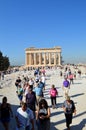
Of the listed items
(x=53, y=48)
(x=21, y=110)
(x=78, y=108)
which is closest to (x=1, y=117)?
(x=21, y=110)

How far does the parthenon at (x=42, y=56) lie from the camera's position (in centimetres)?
14088

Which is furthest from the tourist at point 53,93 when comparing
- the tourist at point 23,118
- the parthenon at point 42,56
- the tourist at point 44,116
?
the parthenon at point 42,56

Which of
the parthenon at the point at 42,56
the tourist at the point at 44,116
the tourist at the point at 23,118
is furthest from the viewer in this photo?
the parthenon at the point at 42,56

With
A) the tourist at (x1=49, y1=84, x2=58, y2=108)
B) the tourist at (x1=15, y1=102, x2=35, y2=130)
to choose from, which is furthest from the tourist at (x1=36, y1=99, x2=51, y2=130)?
the tourist at (x1=49, y1=84, x2=58, y2=108)

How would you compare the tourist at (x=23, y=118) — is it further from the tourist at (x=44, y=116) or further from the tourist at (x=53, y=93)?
the tourist at (x=53, y=93)

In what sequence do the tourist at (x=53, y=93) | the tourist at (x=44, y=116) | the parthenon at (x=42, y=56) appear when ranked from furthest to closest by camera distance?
1. the parthenon at (x=42, y=56)
2. the tourist at (x=53, y=93)
3. the tourist at (x=44, y=116)

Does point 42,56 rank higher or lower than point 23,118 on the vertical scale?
higher

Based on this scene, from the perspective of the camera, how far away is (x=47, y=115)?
8.25m

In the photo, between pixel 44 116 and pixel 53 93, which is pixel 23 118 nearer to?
pixel 44 116

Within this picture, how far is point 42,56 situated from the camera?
478 feet

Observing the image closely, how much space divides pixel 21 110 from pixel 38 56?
449ft

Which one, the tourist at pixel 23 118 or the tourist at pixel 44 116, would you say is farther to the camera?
the tourist at pixel 44 116

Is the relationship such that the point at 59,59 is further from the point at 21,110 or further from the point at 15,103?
the point at 21,110

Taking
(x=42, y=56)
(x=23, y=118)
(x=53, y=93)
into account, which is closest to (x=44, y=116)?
(x=23, y=118)
